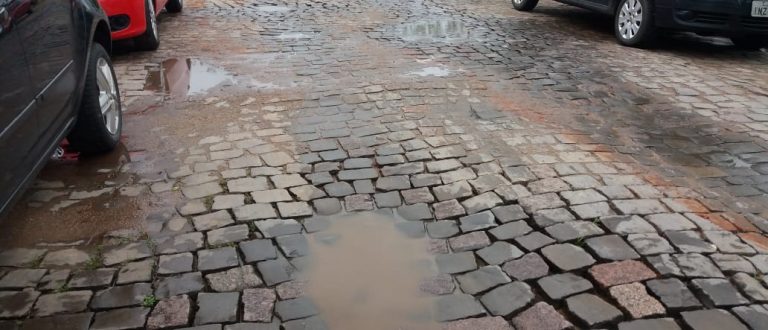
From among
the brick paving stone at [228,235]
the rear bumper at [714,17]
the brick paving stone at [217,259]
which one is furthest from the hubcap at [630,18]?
the brick paving stone at [217,259]

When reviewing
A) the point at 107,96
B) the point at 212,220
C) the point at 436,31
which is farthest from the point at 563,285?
the point at 436,31

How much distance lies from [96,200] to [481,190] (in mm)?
2302

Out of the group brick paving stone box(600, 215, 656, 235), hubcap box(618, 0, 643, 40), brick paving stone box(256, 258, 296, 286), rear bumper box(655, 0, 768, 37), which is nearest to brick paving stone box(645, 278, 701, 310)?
brick paving stone box(600, 215, 656, 235)

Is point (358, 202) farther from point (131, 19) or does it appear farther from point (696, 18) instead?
point (696, 18)

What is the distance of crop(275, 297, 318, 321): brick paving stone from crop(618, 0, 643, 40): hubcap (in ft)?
20.8

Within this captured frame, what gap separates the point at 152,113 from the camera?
5.26 m

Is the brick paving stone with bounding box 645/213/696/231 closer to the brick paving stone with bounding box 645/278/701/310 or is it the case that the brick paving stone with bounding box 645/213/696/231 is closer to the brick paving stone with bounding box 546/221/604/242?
the brick paving stone with bounding box 546/221/604/242

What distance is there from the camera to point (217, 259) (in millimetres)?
3146

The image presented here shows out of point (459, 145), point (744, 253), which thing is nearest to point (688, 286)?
point (744, 253)

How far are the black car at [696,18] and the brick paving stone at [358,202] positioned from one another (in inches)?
207

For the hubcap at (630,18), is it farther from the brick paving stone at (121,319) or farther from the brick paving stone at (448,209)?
the brick paving stone at (121,319)

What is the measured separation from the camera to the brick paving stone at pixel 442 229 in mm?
3402

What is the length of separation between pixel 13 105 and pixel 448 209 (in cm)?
226

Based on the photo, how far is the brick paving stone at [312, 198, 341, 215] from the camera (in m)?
3.65
